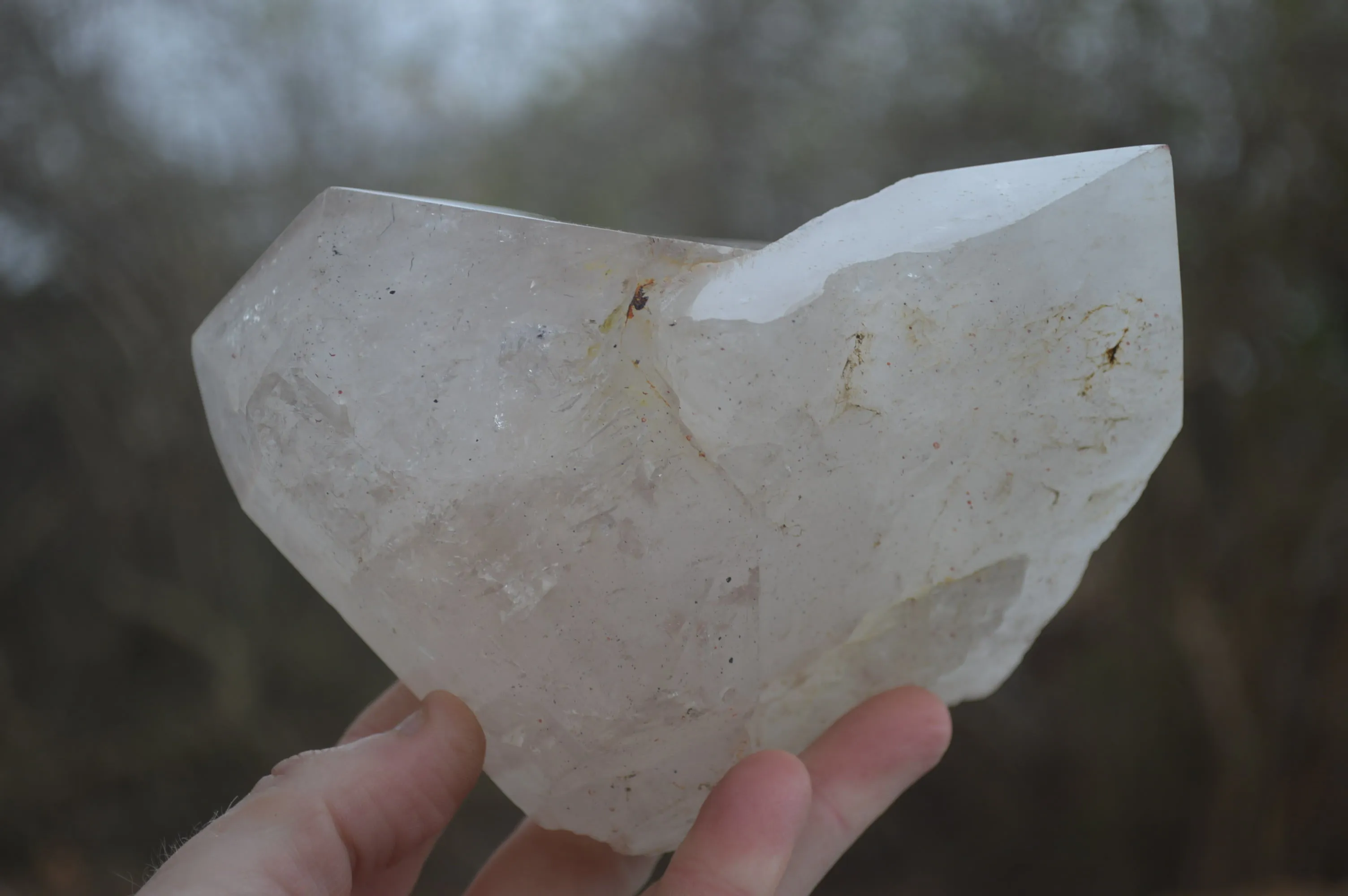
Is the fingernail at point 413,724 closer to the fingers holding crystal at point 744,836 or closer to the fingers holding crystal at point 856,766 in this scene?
the fingers holding crystal at point 744,836

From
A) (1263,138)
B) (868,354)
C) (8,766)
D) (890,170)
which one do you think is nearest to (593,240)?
(868,354)

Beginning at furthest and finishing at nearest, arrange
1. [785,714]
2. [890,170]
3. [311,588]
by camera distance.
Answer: [311,588], [890,170], [785,714]

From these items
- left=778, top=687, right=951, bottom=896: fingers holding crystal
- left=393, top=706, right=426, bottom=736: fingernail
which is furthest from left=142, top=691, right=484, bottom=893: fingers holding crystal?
left=778, top=687, right=951, bottom=896: fingers holding crystal

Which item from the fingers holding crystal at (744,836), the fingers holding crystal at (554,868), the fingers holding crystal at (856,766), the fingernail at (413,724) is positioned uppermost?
the fingernail at (413,724)

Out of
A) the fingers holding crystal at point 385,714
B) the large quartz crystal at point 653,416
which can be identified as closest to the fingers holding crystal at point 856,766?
the large quartz crystal at point 653,416

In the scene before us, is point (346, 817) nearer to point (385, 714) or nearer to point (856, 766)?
point (385, 714)

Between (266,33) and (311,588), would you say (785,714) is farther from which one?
(266,33)

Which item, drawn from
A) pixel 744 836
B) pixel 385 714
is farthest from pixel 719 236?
pixel 744 836
